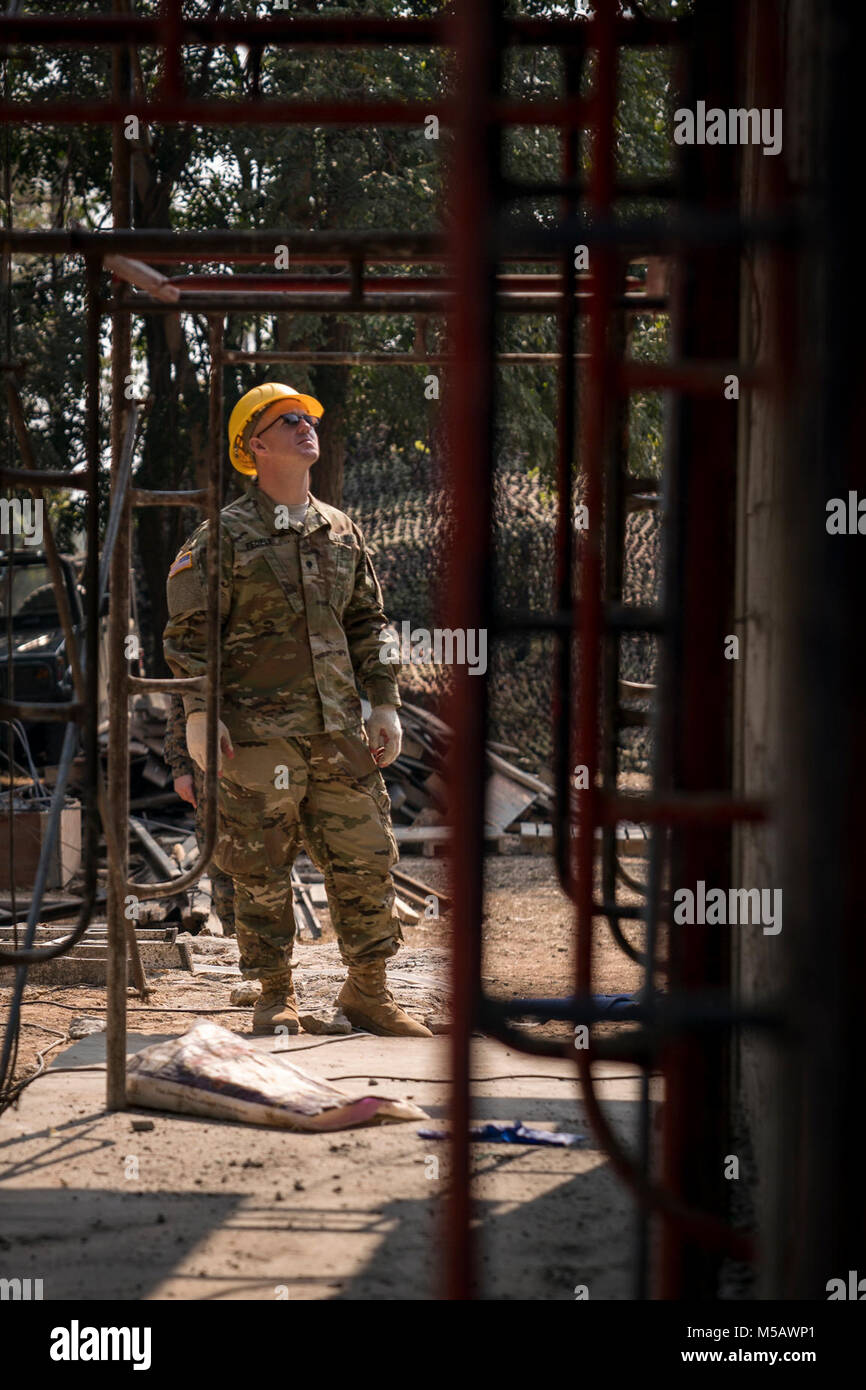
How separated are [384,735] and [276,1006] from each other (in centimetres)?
103

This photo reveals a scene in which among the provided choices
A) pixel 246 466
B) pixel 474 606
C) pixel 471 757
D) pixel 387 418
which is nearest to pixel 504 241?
pixel 474 606

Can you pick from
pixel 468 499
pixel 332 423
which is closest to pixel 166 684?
pixel 468 499

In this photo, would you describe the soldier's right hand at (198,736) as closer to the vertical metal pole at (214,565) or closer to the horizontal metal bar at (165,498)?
the vertical metal pole at (214,565)

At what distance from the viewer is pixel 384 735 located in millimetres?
5395

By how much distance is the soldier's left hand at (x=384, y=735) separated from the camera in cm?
538

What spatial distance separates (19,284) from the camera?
48.0 feet

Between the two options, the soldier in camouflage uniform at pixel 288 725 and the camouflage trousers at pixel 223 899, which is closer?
the soldier in camouflage uniform at pixel 288 725

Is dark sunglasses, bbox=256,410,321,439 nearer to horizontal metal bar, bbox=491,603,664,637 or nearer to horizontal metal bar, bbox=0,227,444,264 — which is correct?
horizontal metal bar, bbox=0,227,444,264

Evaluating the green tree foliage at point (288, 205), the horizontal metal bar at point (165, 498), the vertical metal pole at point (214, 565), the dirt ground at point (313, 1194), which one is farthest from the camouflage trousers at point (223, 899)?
the green tree foliage at point (288, 205)

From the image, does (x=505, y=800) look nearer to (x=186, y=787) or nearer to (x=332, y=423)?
(x=332, y=423)

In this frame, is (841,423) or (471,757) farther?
(471,757)

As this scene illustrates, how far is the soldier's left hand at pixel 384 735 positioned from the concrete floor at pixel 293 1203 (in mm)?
1378

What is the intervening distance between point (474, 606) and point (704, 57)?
133 centimetres
